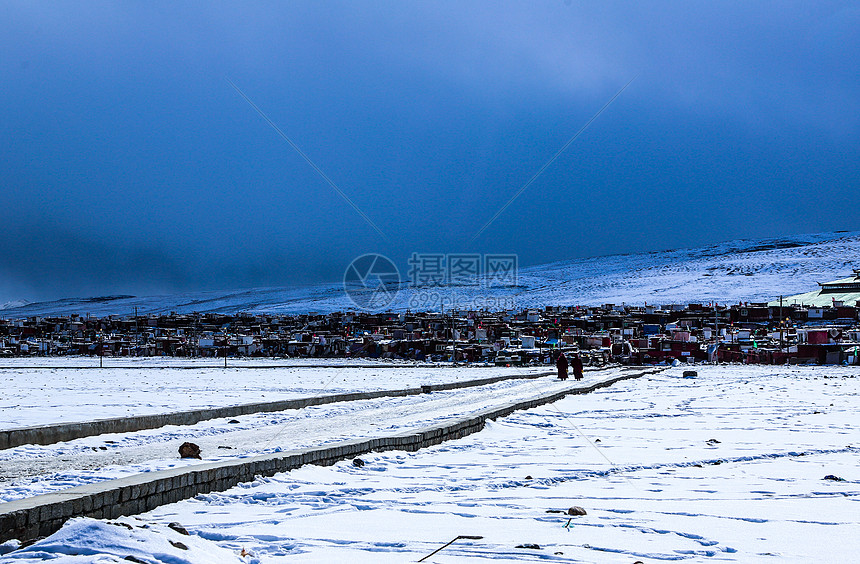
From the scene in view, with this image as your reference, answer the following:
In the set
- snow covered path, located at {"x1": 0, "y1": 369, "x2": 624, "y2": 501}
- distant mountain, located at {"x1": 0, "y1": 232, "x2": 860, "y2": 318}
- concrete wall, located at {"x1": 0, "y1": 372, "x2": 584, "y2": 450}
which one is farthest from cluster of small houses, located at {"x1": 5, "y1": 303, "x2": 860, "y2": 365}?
snow covered path, located at {"x1": 0, "y1": 369, "x2": 624, "y2": 501}

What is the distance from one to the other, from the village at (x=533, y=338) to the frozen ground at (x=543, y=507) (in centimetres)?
3848

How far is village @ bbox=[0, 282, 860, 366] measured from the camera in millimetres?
49844

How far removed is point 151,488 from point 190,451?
290 cm

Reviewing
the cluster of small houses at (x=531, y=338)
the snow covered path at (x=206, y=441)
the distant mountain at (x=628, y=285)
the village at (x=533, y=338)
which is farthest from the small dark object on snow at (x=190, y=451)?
the distant mountain at (x=628, y=285)

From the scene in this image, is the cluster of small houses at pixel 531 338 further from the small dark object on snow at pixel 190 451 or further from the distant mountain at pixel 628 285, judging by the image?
the small dark object on snow at pixel 190 451

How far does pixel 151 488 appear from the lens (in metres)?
6.13

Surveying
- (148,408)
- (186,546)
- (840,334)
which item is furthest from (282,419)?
(840,334)

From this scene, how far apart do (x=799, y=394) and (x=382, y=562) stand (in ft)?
59.9

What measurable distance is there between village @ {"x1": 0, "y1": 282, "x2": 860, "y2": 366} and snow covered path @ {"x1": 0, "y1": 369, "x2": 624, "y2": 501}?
33.8 m

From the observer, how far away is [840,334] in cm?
5172

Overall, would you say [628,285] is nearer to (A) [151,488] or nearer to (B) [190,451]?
(B) [190,451]

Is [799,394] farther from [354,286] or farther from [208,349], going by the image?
[354,286]

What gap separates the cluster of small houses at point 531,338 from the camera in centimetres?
4991

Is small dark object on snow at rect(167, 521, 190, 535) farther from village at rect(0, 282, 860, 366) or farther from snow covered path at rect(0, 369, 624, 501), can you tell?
village at rect(0, 282, 860, 366)
